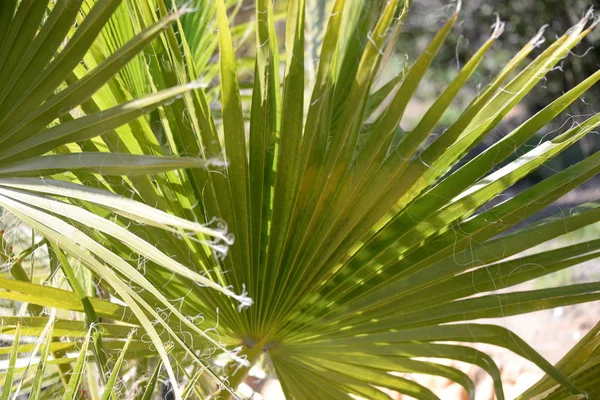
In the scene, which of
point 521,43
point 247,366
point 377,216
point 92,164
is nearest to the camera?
point 92,164

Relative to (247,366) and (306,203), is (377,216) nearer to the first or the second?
(306,203)

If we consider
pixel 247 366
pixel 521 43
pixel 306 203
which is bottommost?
pixel 247 366

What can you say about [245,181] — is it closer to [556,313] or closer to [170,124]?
[170,124]

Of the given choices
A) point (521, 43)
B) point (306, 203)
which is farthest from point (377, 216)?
point (521, 43)

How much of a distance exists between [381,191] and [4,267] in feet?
1.99

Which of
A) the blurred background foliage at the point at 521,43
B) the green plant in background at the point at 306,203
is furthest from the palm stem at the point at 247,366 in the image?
the blurred background foliage at the point at 521,43

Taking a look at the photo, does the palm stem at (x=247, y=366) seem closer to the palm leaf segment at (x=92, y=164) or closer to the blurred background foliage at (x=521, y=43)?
the palm leaf segment at (x=92, y=164)

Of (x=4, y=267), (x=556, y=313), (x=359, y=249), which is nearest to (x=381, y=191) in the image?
(x=359, y=249)

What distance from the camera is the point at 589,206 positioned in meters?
0.80

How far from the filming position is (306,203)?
31.3 inches

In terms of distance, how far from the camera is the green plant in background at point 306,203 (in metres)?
0.69

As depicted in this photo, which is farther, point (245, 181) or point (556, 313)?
point (556, 313)

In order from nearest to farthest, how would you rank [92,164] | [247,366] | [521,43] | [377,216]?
[92,164] < [377,216] < [247,366] < [521,43]

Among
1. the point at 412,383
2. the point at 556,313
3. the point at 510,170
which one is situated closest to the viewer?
the point at 510,170
